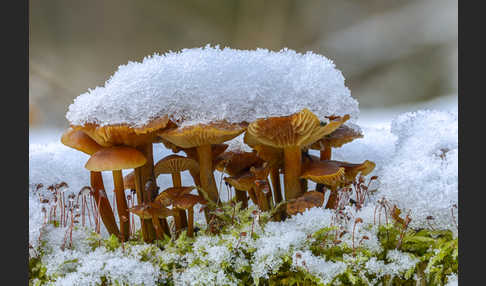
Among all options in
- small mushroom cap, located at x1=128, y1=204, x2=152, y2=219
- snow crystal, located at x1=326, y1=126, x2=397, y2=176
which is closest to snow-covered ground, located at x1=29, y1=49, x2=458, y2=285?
small mushroom cap, located at x1=128, y1=204, x2=152, y2=219

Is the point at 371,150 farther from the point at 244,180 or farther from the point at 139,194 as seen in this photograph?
the point at 139,194

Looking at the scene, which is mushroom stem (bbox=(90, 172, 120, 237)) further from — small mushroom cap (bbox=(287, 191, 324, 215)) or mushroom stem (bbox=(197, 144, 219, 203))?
small mushroom cap (bbox=(287, 191, 324, 215))

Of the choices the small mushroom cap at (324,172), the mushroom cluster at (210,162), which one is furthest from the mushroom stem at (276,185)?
the small mushroom cap at (324,172)

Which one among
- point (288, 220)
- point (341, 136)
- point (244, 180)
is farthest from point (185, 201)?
point (341, 136)

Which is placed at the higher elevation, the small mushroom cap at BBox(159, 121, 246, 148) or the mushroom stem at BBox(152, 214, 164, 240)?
the small mushroom cap at BBox(159, 121, 246, 148)

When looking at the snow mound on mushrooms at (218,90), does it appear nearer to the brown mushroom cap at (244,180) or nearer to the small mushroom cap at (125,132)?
the small mushroom cap at (125,132)
